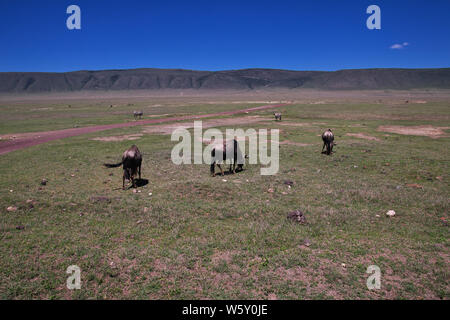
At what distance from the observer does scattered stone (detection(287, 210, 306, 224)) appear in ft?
26.2

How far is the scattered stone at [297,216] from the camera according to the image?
800cm

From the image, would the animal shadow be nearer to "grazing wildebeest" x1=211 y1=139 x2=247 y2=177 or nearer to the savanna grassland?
the savanna grassland

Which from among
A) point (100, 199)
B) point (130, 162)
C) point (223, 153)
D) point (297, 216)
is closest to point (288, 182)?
point (297, 216)

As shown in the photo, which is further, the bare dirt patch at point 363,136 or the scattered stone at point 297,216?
the bare dirt patch at point 363,136

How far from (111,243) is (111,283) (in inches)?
63.2

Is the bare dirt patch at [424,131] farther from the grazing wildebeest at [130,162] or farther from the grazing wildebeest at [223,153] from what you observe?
the grazing wildebeest at [130,162]

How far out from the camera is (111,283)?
5582mm

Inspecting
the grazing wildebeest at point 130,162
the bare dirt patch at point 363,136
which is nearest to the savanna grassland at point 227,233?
the grazing wildebeest at point 130,162

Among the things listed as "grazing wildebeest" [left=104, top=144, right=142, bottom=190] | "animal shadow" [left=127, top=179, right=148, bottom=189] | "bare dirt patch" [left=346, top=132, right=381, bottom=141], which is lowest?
"animal shadow" [left=127, top=179, right=148, bottom=189]

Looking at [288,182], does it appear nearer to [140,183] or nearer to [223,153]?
[223,153]

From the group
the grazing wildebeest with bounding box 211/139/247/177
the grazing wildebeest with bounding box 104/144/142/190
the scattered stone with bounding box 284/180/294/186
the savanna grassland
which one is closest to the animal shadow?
the savanna grassland

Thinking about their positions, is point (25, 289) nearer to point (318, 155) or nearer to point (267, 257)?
point (267, 257)

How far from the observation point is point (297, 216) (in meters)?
8.12

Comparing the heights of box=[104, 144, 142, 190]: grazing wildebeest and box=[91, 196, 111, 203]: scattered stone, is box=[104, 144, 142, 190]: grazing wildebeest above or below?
above
